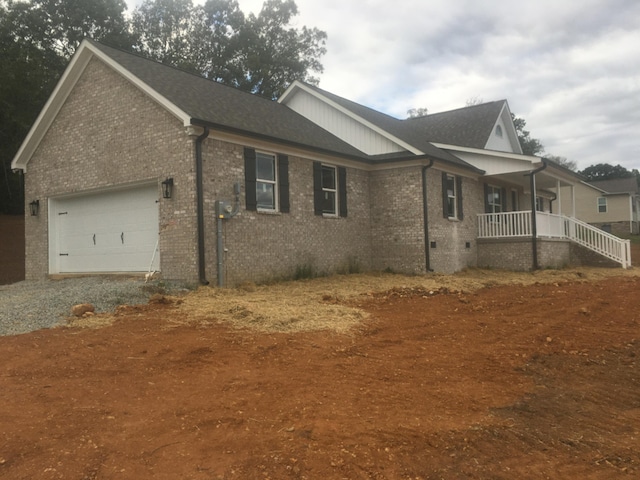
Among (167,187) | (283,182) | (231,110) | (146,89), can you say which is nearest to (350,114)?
(231,110)

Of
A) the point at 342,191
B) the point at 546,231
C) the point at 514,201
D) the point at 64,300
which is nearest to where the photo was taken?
the point at 64,300

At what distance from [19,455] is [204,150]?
8580 millimetres

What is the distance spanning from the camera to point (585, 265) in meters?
19.3

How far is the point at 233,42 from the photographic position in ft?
106

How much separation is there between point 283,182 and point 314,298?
13.4ft

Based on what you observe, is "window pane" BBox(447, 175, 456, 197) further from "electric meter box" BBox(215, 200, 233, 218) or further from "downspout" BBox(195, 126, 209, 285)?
"downspout" BBox(195, 126, 209, 285)

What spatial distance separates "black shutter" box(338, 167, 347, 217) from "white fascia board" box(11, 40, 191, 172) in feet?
17.7

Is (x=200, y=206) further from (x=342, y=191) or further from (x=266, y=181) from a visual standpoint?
(x=342, y=191)

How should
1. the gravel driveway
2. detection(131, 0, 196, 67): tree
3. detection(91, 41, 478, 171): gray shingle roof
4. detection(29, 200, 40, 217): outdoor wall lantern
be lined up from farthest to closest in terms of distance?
detection(131, 0, 196, 67): tree < detection(29, 200, 40, 217): outdoor wall lantern < detection(91, 41, 478, 171): gray shingle roof < the gravel driveway

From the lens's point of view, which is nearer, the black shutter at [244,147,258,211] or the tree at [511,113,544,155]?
the black shutter at [244,147,258,211]

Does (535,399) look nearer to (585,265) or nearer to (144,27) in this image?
(585,265)

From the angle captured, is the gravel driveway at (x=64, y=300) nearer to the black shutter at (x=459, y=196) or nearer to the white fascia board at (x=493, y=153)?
the black shutter at (x=459, y=196)

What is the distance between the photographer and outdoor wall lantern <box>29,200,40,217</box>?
14.9 m

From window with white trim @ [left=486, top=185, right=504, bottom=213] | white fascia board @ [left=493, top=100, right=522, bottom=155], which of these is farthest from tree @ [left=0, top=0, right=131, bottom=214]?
white fascia board @ [left=493, top=100, right=522, bottom=155]
